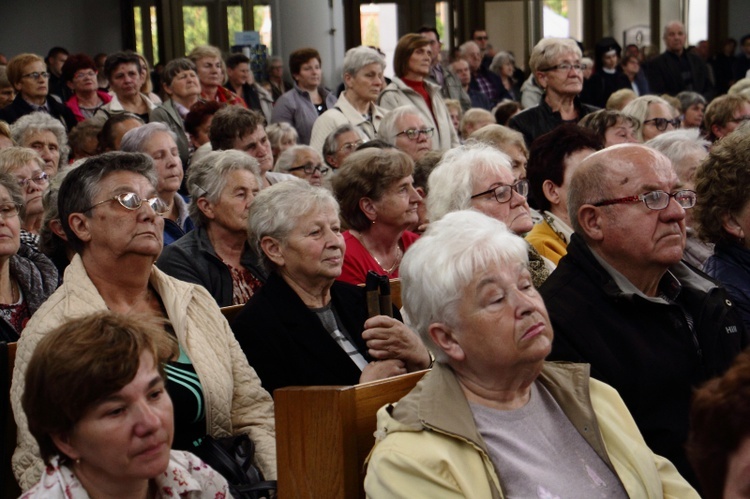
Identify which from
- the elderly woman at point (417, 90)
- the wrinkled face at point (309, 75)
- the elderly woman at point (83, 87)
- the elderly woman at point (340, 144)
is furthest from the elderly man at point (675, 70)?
the elderly woman at point (340, 144)

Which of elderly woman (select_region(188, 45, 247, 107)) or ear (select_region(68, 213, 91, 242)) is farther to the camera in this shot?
elderly woman (select_region(188, 45, 247, 107))

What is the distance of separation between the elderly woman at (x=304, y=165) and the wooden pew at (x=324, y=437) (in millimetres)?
3898

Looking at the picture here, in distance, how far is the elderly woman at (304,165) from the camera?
6582 mm

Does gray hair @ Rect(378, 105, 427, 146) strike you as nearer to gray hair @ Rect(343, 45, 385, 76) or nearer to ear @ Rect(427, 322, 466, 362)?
gray hair @ Rect(343, 45, 385, 76)

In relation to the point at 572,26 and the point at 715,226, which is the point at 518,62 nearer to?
the point at 572,26

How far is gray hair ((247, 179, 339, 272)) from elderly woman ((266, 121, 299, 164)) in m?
3.78

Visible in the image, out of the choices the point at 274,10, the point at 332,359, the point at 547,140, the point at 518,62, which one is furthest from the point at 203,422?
the point at 518,62

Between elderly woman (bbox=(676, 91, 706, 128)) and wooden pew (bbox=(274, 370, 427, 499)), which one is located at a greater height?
elderly woman (bbox=(676, 91, 706, 128))

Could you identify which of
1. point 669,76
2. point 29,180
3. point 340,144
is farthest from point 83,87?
point 669,76

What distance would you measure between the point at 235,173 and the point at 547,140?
137 centimetres

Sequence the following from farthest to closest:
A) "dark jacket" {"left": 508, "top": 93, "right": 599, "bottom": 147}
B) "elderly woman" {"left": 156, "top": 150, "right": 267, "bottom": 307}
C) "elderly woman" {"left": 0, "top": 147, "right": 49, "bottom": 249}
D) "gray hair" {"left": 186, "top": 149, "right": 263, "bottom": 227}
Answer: "dark jacket" {"left": 508, "top": 93, "right": 599, "bottom": 147}, "elderly woman" {"left": 0, "top": 147, "right": 49, "bottom": 249}, "gray hair" {"left": 186, "top": 149, "right": 263, "bottom": 227}, "elderly woman" {"left": 156, "top": 150, "right": 267, "bottom": 307}

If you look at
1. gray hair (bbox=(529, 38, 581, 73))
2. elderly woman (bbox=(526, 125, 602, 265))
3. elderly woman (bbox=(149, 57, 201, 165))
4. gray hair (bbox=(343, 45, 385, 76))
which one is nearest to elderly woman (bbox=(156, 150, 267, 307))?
elderly woman (bbox=(526, 125, 602, 265))

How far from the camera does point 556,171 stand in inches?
181

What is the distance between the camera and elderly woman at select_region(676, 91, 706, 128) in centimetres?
1026
